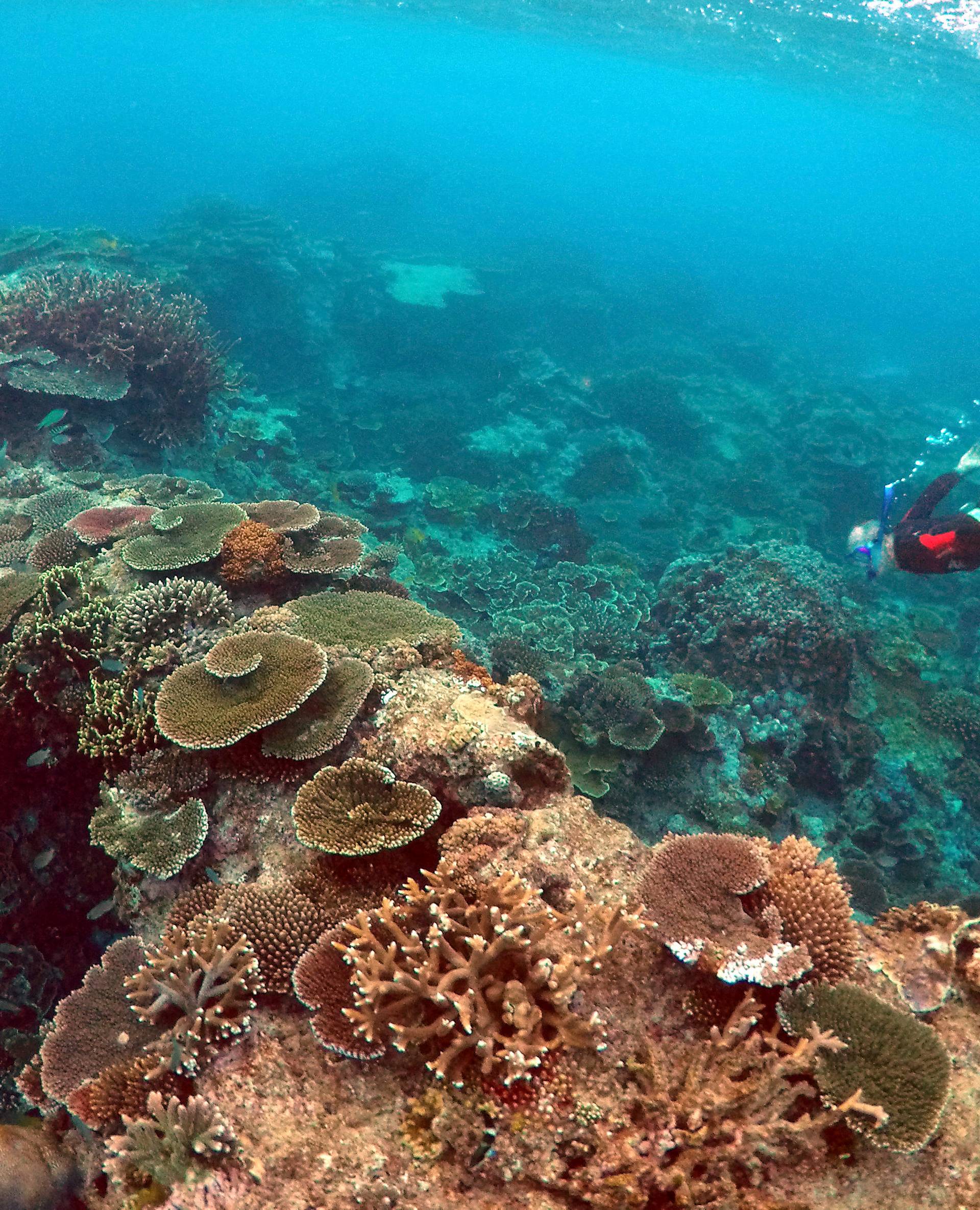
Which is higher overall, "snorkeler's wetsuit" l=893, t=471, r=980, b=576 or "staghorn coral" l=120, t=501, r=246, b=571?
"snorkeler's wetsuit" l=893, t=471, r=980, b=576

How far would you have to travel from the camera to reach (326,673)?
5.04 m

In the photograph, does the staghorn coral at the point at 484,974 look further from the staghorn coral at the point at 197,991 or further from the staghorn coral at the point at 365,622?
the staghorn coral at the point at 365,622

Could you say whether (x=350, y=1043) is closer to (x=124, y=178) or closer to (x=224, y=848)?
(x=224, y=848)

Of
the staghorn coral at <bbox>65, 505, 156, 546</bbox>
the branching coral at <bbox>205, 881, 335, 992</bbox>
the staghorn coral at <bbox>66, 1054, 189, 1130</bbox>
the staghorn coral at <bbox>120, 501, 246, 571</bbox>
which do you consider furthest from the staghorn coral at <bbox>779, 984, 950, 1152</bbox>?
the staghorn coral at <bbox>65, 505, 156, 546</bbox>

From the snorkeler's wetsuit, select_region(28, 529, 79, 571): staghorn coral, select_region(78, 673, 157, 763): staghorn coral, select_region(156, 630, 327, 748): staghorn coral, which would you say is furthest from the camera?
select_region(28, 529, 79, 571): staghorn coral

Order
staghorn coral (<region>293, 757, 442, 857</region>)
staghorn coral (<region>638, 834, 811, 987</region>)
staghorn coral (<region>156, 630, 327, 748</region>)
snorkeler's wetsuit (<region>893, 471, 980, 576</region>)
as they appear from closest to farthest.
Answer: staghorn coral (<region>638, 834, 811, 987</region>)
staghorn coral (<region>293, 757, 442, 857</region>)
staghorn coral (<region>156, 630, 327, 748</region>)
snorkeler's wetsuit (<region>893, 471, 980, 576</region>)

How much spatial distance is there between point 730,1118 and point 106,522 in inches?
306

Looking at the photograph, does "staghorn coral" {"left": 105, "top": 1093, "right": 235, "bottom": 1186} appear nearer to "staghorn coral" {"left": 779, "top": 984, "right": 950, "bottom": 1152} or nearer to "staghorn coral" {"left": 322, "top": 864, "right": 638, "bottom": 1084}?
"staghorn coral" {"left": 322, "top": 864, "right": 638, "bottom": 1084}

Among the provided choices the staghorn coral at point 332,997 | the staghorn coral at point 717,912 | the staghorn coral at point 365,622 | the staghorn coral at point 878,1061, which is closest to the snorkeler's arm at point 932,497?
the staghorn coral at point 717,912

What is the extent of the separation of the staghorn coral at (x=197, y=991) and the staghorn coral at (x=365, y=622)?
7.92 ft

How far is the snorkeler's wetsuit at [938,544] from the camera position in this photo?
6.20 m

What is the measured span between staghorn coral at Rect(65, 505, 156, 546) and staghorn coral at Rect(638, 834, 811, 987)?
6.54 meters

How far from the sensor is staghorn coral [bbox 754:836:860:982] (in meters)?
3.30

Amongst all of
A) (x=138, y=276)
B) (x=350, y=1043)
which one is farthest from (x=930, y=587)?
(x=138, y=276)
